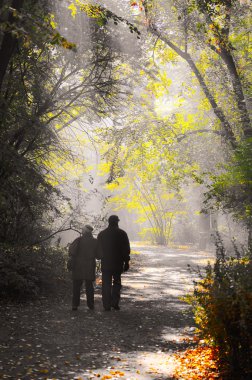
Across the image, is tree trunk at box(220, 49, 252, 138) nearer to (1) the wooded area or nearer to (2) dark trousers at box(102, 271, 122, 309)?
(1) the wooded area

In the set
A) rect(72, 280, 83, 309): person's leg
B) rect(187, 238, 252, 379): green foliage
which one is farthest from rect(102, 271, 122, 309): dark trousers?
rect(187, 238, 252, 379): green foliage

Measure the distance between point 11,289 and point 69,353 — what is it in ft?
13.3

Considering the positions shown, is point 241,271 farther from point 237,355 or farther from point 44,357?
point 44,357

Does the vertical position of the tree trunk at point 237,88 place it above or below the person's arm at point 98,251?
above

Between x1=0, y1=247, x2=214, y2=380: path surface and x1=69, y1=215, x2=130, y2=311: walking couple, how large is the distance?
0.36 meters

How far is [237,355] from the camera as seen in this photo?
4.70 metres

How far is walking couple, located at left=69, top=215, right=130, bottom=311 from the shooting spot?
9.23 m

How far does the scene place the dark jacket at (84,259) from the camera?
9.18 meters

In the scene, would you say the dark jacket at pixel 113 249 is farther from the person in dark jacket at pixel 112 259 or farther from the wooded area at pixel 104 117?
the wooded area at pixel 104 117

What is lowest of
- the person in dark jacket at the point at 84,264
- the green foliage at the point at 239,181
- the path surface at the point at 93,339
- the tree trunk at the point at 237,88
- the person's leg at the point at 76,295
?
the path surface at the point at 93,339

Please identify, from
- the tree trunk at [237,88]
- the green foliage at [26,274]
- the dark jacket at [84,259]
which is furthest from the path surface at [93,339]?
the tree trunk at [237,88]

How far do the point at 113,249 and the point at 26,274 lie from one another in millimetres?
2263

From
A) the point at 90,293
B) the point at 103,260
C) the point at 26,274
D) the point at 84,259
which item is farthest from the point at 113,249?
the point at 26,274

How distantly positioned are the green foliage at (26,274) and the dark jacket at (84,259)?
1.15 m
